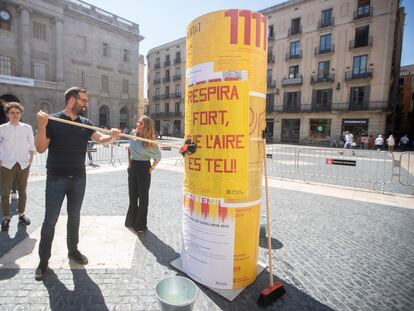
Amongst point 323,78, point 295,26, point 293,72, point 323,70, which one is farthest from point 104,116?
point 323,70

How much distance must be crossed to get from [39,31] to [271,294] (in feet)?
120

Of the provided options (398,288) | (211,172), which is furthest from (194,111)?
(398,288)

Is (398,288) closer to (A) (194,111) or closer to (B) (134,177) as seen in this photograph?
(A) (194,111)

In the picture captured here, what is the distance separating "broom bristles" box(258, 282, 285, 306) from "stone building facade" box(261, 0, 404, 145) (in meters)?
30.4

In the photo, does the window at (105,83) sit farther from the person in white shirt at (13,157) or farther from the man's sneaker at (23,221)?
the man's sneaker at (23,221)

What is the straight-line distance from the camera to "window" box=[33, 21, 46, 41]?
28.2m

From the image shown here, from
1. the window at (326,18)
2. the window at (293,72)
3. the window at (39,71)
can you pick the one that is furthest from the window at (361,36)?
the window at (39,71)

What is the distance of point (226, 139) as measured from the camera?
2705 mm

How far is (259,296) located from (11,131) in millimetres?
4781

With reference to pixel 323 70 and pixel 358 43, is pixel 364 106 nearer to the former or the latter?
pixel 323 70

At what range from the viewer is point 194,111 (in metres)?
2.91

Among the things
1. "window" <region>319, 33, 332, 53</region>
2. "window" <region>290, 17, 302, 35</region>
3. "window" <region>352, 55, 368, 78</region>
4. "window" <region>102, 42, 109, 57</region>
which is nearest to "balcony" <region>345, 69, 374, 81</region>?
"window" <region>352, 55, 368, 78</region>

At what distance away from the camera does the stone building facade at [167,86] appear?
46.5 meters

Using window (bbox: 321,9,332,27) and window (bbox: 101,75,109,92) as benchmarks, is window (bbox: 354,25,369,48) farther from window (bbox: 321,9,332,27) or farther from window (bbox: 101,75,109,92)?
window (bbox: 101,75,109,92)
